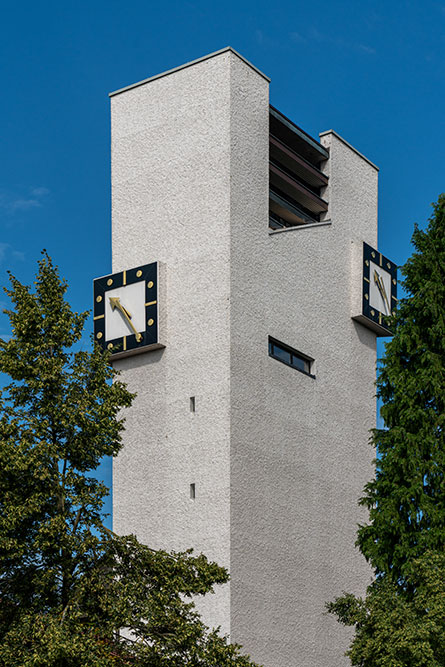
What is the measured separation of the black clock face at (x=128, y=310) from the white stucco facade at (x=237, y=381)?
48 cm

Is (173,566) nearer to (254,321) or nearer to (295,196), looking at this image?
Answer: (254,321)

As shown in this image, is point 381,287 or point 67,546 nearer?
point 67,546

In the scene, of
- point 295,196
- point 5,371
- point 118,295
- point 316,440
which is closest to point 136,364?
point 118,295

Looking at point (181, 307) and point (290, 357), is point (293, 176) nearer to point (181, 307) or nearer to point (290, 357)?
point (290, 357)

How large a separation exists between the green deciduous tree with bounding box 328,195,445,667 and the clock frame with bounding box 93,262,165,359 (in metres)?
8.14

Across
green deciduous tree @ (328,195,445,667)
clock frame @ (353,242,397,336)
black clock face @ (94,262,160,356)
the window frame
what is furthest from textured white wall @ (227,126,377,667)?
green deciduous tree @ (328,195,445,667)

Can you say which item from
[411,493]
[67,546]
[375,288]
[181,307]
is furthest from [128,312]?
[67,546]

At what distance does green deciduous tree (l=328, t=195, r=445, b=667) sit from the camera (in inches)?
879

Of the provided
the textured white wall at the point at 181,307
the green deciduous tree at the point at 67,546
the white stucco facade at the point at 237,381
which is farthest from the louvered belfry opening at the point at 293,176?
the green deciduous tree at the point at 67,546

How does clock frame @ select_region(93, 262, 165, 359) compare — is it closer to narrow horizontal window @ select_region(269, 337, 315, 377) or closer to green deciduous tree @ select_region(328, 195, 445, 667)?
narrow horizontal window @ select_region(269, 337, 315, 377)

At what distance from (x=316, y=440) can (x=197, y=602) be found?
22.3 feet

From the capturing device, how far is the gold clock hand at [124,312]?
109ft

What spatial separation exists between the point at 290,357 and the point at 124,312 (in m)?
5.11

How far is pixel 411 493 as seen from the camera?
990 inches
